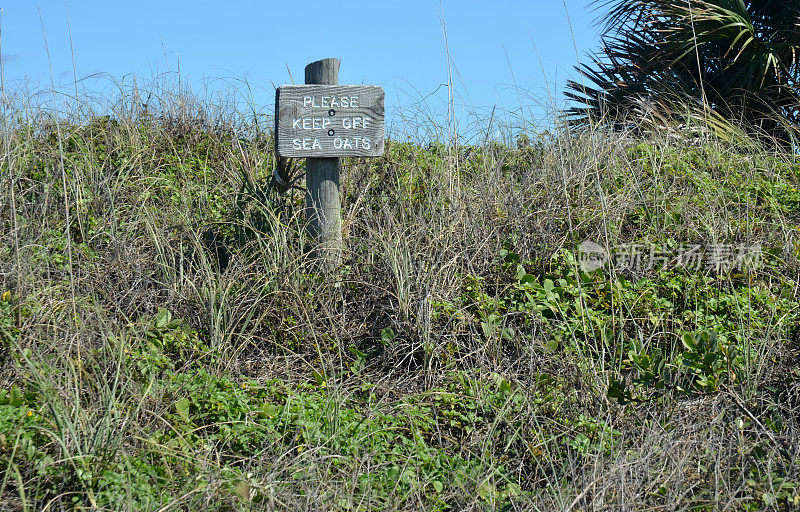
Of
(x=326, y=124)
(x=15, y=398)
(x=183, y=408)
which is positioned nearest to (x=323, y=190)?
(x=326, y=124)

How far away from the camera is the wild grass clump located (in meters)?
2.62

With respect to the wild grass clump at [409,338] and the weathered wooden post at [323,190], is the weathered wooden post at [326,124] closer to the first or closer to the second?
the weathered wooden post at [323,190]

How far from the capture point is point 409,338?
11.7 ft

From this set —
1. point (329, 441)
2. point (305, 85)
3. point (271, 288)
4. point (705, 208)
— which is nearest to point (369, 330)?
point (271, 288)

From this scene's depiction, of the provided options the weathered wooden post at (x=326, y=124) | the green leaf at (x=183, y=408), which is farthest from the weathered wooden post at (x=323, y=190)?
the green leaf at (x=183, y=408)

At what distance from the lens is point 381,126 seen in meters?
4.33

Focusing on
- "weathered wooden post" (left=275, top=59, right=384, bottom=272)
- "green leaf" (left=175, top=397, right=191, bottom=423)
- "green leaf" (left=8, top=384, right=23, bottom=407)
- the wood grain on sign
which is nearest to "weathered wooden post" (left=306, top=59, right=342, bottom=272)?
"weathered wooden post" (left=275, top=59, right=384, bottom=272)

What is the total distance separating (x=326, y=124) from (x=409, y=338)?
149 cm

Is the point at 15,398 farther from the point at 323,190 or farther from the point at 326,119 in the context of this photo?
the point at 326,119

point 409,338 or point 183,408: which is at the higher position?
point 409,338

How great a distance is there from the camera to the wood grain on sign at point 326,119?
4.24 meters

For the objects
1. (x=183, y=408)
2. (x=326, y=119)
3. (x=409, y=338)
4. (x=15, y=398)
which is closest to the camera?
(x=15, y=398)

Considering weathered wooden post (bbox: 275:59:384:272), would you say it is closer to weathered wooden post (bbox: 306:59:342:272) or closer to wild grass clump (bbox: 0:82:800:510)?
weathered wooden post (bbox: 306:59:342:272)

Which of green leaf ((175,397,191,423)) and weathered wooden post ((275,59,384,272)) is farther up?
weathered wooden post ((275,59,384,272))
